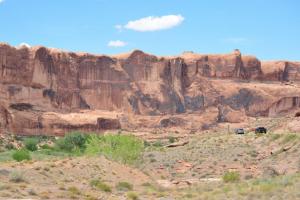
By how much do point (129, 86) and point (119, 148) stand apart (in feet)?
202

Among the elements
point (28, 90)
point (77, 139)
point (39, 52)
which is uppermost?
point (39, 52)

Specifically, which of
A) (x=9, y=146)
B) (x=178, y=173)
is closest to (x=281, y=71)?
(x=9, y=146)

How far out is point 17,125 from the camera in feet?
287

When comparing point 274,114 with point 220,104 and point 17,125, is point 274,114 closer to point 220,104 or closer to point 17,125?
point 220,104

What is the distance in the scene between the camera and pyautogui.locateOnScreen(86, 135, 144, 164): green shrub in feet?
144

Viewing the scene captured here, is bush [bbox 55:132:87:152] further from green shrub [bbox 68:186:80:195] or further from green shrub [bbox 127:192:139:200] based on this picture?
green shrub [bbox 127:192:139:200]

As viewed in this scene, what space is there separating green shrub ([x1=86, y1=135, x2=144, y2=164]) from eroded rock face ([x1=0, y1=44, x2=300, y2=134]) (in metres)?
43.0

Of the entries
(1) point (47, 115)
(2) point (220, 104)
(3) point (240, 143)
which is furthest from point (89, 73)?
(3) point (240, 143)

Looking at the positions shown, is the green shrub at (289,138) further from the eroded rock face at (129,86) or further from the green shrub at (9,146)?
the eroded rock face at (129,86)

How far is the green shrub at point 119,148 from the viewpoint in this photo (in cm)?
4378

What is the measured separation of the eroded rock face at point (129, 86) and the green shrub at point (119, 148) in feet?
141

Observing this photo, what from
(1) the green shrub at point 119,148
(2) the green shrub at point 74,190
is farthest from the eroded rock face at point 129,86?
(2) the green shrub at point 74,190

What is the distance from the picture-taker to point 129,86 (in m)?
105

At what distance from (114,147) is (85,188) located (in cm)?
2056
